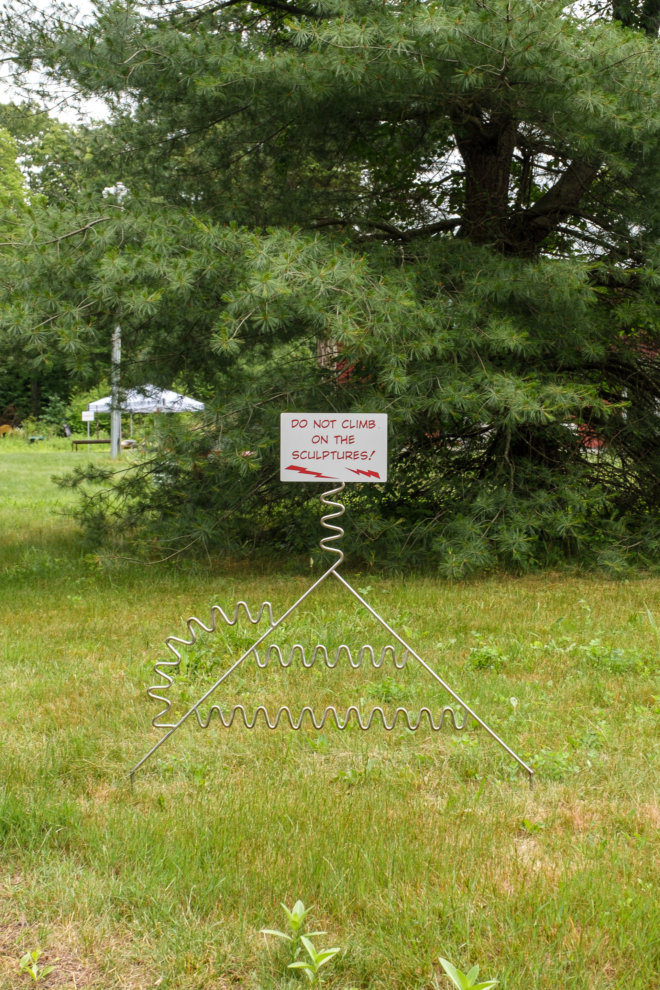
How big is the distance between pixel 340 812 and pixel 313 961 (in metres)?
0.86

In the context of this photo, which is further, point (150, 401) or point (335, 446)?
point (150, 401)

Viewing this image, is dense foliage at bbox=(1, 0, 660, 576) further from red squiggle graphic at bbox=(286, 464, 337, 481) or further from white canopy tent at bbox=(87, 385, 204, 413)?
red squiggle graphic at bbox=(286, 464, 337, 481)

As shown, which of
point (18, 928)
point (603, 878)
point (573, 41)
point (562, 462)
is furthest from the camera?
point (562, 462)

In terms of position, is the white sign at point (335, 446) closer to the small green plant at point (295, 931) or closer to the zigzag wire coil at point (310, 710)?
the zigzag wire coil at point (310, 710)

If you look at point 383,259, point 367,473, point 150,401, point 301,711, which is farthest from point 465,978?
point 150,401

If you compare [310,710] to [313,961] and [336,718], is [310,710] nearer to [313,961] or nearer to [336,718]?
[336,718]

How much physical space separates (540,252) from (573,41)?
2.16 m

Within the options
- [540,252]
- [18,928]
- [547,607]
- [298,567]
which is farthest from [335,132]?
[18,928]

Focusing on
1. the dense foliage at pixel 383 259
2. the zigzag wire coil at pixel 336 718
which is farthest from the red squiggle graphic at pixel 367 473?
the dense foliage at pixel 383 259

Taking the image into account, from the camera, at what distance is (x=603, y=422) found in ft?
27.2

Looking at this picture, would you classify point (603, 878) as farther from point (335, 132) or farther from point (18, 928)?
point (335, 132)

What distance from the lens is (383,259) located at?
23.1 ft

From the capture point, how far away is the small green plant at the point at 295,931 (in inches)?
95.7

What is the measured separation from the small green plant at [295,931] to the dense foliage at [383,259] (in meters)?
3.89
